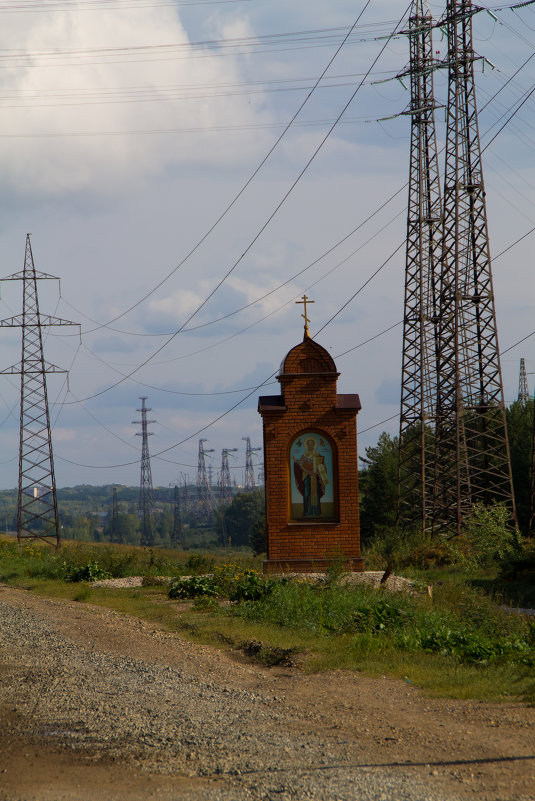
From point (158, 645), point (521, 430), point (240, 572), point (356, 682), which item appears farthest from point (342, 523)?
point (521, 430)

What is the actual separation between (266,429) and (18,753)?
12424mm

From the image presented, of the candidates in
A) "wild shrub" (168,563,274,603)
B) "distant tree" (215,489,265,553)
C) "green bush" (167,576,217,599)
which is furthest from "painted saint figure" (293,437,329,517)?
"distant tree" (215,489,265,553)

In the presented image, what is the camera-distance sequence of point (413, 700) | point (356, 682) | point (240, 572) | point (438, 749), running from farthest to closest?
1. point (240, 572)
2. point (356, 682)
3. point (413, 700)
4. point (438, 749)

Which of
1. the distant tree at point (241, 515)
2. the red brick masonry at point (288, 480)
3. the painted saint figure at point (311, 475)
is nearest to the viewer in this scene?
the red brick masonry at point (288, 480)

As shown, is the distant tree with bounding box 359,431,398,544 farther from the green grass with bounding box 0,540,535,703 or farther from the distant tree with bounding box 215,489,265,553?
the distant tree with bounding box 215,489,265,553

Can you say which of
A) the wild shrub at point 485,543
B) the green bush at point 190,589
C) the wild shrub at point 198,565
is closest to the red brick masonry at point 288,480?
the green bush at point 190,589

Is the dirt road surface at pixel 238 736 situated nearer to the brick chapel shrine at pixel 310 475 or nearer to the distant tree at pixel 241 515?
the brick chapel shrine at pixel 310 475

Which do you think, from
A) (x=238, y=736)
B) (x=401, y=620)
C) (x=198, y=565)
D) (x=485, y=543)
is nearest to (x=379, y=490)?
(x=485, y=543)

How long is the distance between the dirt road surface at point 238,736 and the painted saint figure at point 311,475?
8.25 m

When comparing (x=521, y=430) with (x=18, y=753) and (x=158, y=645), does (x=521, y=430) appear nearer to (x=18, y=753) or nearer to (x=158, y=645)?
(x=158, y=645)

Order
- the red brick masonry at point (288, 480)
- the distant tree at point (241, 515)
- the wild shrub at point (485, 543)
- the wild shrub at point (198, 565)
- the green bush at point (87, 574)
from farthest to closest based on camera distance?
1. the distant tree at point (241, 515)
2. the wild shrub at point (485, 543)
3. the wild shrub at point (198, 565)
4. the green bush at point (87, 574)
5. the red brick masonry at point (288, 480)

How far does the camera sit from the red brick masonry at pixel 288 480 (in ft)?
60.7

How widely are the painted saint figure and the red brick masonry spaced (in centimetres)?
20

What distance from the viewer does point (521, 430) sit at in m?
51.4
